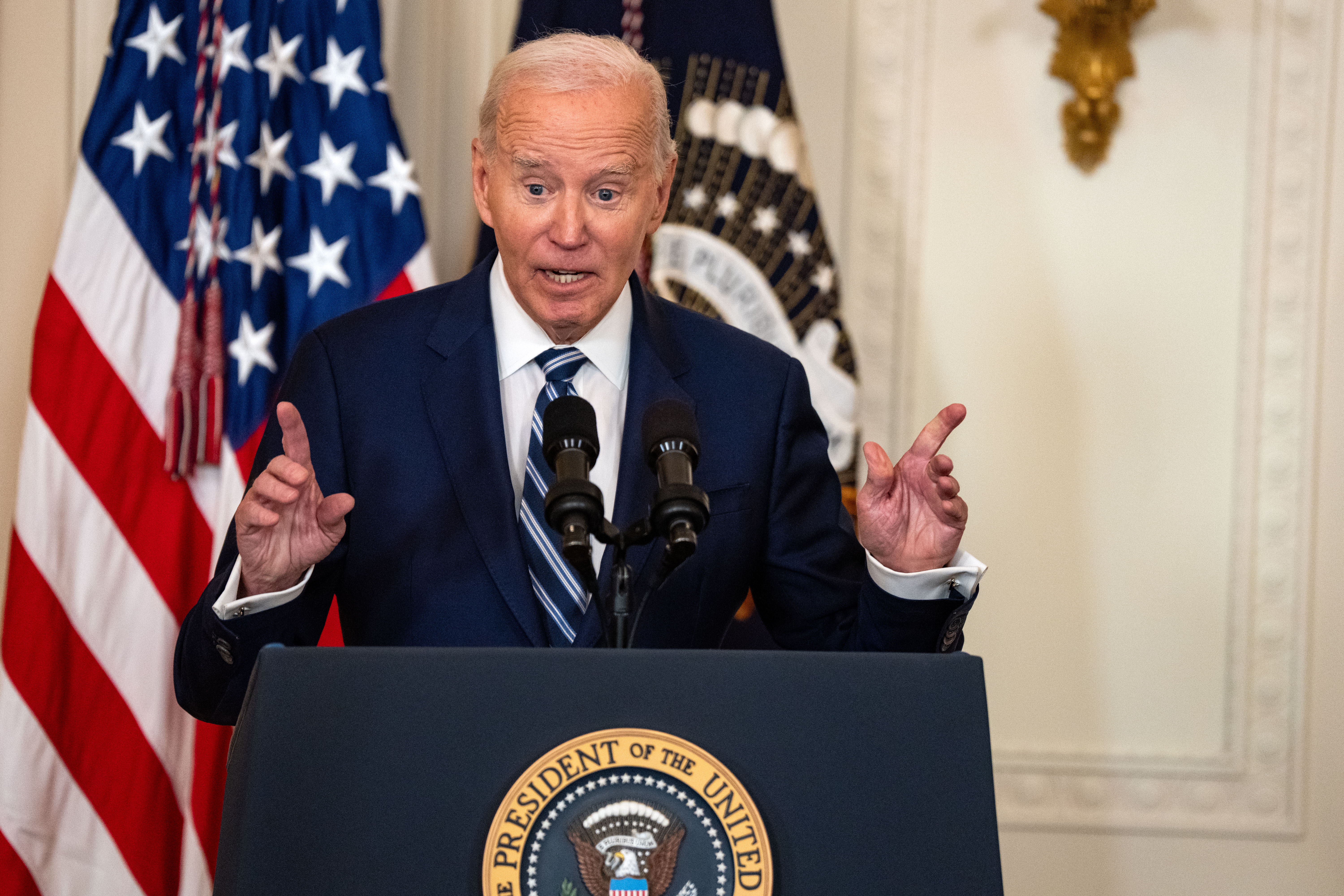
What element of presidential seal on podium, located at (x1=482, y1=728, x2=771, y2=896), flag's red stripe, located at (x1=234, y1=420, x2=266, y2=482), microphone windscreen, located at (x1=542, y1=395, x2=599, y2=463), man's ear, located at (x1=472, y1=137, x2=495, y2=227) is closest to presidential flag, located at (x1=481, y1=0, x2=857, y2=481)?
flag's red stripe, located at (x1=234, y1=420, x2=266, y2=482)

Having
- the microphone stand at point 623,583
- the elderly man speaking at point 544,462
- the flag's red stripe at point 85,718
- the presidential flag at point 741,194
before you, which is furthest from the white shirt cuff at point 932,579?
the flag's red stripe at point 85,718

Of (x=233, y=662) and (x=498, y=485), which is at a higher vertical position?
(x=498, y=485)

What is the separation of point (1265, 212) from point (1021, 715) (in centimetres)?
130

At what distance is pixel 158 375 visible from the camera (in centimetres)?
259

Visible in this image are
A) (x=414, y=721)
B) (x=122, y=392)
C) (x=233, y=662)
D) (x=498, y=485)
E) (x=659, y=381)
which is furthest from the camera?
(x=122, y=392)

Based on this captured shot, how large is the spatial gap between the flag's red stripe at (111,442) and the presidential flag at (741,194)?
1.07 meters

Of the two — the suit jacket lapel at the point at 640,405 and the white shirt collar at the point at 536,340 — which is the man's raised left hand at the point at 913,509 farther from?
the white shirt collar at the point at 536,340

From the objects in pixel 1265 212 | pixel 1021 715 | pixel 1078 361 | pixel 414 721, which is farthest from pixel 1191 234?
pixel 414 721

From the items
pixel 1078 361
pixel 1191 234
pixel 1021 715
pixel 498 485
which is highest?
pixel 1191 234

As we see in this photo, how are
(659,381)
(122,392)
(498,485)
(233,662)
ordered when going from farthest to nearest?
(122,392)
(659,381)
(498,485)
(233,662)

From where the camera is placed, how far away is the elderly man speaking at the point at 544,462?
142cm

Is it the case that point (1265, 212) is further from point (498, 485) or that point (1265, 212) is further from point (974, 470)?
point (498, 485)

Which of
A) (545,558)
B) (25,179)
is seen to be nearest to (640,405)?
(545,558)

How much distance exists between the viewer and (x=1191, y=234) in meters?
3.01
